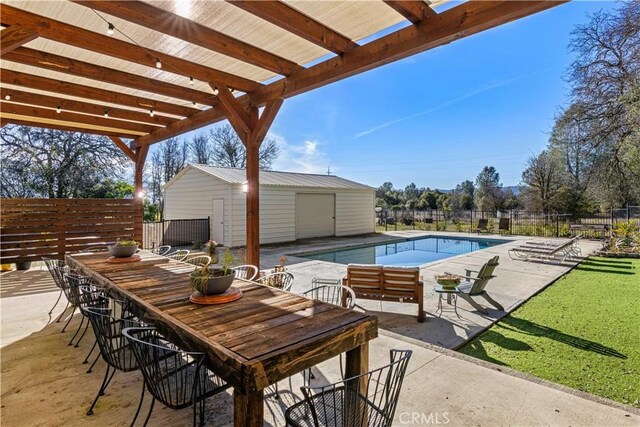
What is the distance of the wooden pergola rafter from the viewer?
2.97 meters

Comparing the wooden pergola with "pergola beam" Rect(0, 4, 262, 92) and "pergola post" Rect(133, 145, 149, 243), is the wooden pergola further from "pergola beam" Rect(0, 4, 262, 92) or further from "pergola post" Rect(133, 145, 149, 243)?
"pergola post" Rect(133, 145, 149, 243)

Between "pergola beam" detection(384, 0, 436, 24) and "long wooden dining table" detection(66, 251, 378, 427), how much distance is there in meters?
2.69

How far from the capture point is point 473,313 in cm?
461

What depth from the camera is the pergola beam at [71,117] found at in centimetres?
589

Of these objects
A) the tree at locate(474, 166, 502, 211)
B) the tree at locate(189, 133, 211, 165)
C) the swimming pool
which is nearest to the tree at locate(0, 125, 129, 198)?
the swimming pool

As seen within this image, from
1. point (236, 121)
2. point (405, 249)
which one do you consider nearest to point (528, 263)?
point (405, 249)

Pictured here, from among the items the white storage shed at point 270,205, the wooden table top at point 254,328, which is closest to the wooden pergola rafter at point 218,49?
the wooden table top at point 254,328

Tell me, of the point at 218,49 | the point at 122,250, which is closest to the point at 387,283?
the point at 122,250

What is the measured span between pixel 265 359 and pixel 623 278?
833 cm

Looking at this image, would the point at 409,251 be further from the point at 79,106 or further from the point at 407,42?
the point at 79,106

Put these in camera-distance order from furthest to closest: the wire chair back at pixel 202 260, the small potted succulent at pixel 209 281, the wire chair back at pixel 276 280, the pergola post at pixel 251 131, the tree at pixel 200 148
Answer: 1. the tree at pixel 200 148
2. the pergola post at pixel 251 131
3. the wire chair back at pixel 276 280
4. the wire chair back at pixel 202 260
5. the small potted succulent at pixel 209 281

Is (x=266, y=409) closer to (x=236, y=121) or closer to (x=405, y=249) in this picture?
(x=236, y=121)

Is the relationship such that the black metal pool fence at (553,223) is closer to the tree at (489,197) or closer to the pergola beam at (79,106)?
the tree at (489,197)

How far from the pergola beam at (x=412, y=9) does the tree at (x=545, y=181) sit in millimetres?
19897
